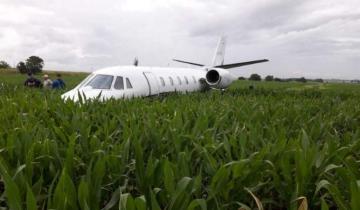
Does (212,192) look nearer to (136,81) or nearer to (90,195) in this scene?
(90,195)

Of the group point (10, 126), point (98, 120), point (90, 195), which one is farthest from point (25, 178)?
point (98, 120)

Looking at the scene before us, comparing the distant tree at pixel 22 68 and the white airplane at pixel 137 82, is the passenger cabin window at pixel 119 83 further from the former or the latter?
the distant tree at pixel 22 68

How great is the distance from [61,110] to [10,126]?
1.23m

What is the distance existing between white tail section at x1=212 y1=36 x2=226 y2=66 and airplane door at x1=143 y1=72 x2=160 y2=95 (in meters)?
16.6

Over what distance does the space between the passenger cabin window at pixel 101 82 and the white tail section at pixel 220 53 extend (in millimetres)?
19306

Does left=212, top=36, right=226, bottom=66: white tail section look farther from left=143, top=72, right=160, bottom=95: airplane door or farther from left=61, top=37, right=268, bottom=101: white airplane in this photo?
left=143, top=72, right=160, bottom=95: airplane door

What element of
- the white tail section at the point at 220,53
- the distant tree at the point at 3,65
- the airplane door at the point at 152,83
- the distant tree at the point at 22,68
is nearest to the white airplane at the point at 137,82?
the airplane door at the point at 152,83

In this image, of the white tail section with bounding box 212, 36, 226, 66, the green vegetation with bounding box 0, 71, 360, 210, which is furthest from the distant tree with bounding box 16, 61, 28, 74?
the green vegetation with bounding box 0, 71, 360, 210

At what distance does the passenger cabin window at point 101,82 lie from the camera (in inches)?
448

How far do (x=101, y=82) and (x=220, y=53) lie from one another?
67.2 ft

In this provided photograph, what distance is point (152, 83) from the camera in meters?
13.8

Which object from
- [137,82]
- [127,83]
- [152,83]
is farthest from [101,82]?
[152,83]

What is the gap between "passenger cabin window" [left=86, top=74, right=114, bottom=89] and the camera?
37.3 ft

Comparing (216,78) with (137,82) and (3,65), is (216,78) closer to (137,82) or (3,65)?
(137,82)
